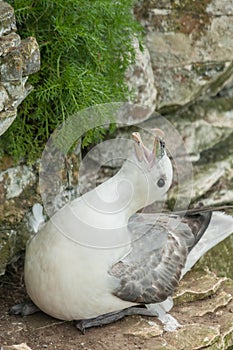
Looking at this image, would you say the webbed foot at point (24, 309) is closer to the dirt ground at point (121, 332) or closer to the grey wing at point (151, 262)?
the dirt ground at point (121, 332)

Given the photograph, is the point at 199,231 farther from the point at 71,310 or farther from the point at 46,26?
the point at 46,26

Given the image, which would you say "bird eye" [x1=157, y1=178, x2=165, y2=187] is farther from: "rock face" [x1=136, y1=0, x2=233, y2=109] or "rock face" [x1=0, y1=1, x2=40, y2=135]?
"rock face" [x1=136, y1=0, x2=233, y2=109]

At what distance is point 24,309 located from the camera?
361 centimetres

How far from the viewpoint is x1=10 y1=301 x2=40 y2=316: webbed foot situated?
360 centimetres

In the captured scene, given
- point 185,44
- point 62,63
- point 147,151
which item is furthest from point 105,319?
point 185,44

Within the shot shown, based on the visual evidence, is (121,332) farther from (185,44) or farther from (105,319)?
(185,44)

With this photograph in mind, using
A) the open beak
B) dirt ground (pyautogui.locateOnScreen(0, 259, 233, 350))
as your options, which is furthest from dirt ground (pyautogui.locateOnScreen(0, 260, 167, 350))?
the open beak

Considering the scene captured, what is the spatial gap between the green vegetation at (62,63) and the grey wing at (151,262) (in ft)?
1.74

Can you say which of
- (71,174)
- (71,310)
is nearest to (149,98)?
(71,174)

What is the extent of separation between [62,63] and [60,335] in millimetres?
1223

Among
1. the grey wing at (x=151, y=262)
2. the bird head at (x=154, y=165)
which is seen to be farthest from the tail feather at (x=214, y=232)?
the bird head at (x=154, y=165)

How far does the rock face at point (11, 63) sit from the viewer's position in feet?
9.98

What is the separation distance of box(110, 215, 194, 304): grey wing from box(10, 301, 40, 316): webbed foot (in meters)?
0.46

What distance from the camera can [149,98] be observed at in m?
4.40
